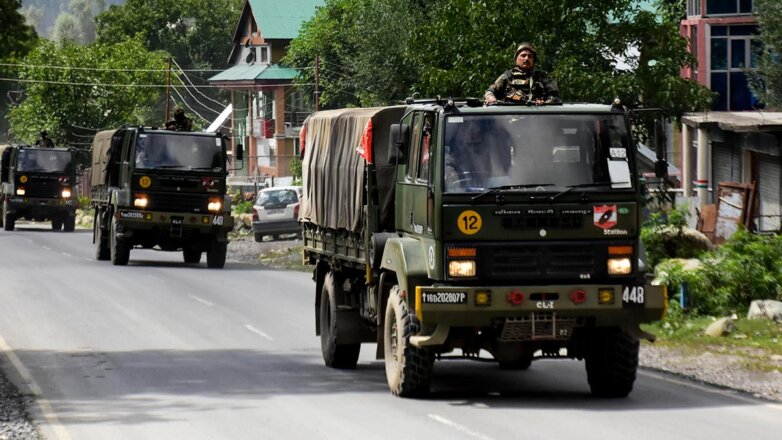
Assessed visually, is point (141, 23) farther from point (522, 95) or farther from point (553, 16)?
point (522, 95)

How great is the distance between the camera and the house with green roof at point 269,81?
92.4 meters

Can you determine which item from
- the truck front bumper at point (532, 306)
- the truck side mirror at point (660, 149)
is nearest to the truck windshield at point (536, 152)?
the truck side mirror at point (660, 149)

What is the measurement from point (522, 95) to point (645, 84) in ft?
57.8

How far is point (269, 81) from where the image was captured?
92.6 m

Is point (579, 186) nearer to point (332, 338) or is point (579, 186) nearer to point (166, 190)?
point (332, 338)

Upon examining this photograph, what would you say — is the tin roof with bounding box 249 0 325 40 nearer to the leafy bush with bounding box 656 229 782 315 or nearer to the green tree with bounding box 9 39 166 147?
the green tree with bounding box 9 39 166 147

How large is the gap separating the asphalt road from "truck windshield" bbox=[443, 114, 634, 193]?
6.16 feet

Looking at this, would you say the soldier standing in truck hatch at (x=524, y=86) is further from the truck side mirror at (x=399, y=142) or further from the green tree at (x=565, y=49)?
the green tree at (x=565, y=49)

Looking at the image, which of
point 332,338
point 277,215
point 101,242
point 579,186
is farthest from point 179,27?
point 579,186

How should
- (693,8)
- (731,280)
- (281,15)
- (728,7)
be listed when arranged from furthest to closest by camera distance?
(281,15) < (693,8) < (728,7) < (731,280)

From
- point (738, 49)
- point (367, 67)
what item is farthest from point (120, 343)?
point (367, 67)

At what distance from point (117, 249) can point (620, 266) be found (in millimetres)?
22572

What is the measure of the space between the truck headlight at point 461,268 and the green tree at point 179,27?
107433 millimetres

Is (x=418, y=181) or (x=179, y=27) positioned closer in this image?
(x=418, y=181)
